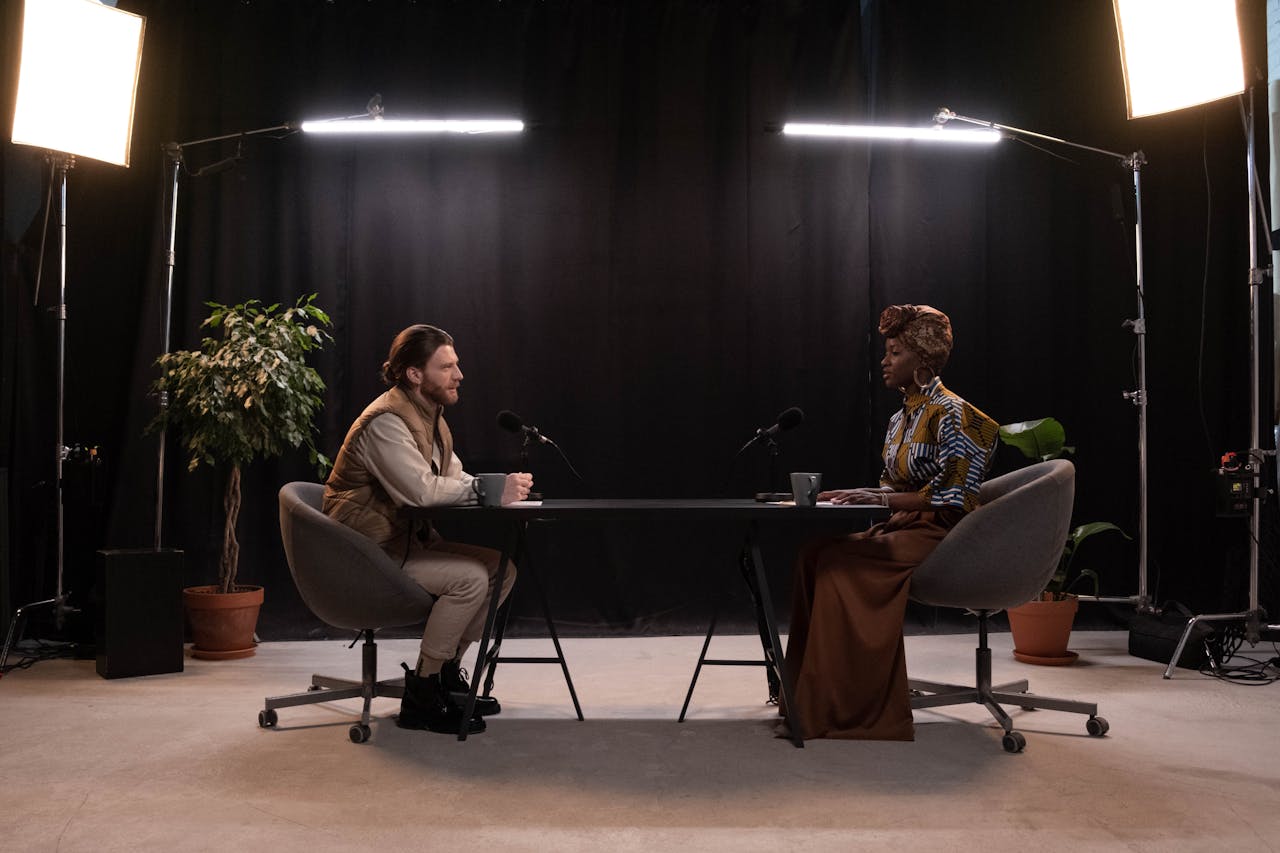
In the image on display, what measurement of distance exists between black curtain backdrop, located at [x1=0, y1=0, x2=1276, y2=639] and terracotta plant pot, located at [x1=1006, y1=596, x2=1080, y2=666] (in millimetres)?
873

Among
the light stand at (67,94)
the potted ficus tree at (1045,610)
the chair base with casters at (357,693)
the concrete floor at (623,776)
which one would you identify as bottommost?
the concrete floor at (623,776)

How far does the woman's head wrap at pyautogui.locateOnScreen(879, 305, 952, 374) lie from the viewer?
3.23 meters

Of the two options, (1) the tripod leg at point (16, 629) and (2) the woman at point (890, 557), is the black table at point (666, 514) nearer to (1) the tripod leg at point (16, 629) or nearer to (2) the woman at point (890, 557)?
(2) the woman at point (890, 557)

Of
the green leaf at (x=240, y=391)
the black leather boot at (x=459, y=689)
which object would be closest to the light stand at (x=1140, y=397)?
the black leather boot at (x=459, y=689)

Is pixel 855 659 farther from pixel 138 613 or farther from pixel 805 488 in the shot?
pixel 138 613

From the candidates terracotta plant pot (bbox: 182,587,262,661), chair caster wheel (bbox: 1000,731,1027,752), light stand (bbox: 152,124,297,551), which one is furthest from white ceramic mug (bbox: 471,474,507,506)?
light stand (bbox: 152,124,297,551)

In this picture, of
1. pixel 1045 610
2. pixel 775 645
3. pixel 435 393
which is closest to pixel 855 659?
pixel 775 645

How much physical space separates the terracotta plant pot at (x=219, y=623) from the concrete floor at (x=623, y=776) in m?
0.52

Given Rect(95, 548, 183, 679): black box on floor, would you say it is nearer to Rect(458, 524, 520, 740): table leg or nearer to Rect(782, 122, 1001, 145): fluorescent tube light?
Rect(458, 524, 520, 740): table leg

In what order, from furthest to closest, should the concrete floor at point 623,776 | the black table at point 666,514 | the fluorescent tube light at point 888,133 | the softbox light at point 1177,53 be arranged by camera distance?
the fluorescent tube light at point 888,133 → the softbox light at point 1177,53 → the black table at point 666,514 → the concrete floor at point 623,776

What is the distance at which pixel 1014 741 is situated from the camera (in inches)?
111

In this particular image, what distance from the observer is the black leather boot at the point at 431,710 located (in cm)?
307

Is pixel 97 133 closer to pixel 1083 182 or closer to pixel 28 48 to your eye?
pixel 28 48

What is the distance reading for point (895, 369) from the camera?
3279 mm
